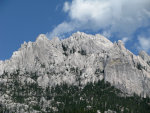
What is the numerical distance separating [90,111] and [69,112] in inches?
565

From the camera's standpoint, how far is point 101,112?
199875 mm

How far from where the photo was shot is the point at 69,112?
655 feet

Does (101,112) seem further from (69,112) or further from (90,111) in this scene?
(69,112)

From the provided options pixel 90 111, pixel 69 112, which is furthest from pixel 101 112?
pixel 69 112

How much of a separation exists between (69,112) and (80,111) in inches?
316

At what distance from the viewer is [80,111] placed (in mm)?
197000

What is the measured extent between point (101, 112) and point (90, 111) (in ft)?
25.8

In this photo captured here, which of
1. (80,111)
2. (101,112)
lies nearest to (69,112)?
(80,111)

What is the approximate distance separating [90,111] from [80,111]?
6.88 metres

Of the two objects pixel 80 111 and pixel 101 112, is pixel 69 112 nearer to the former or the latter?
pixel 80 111
